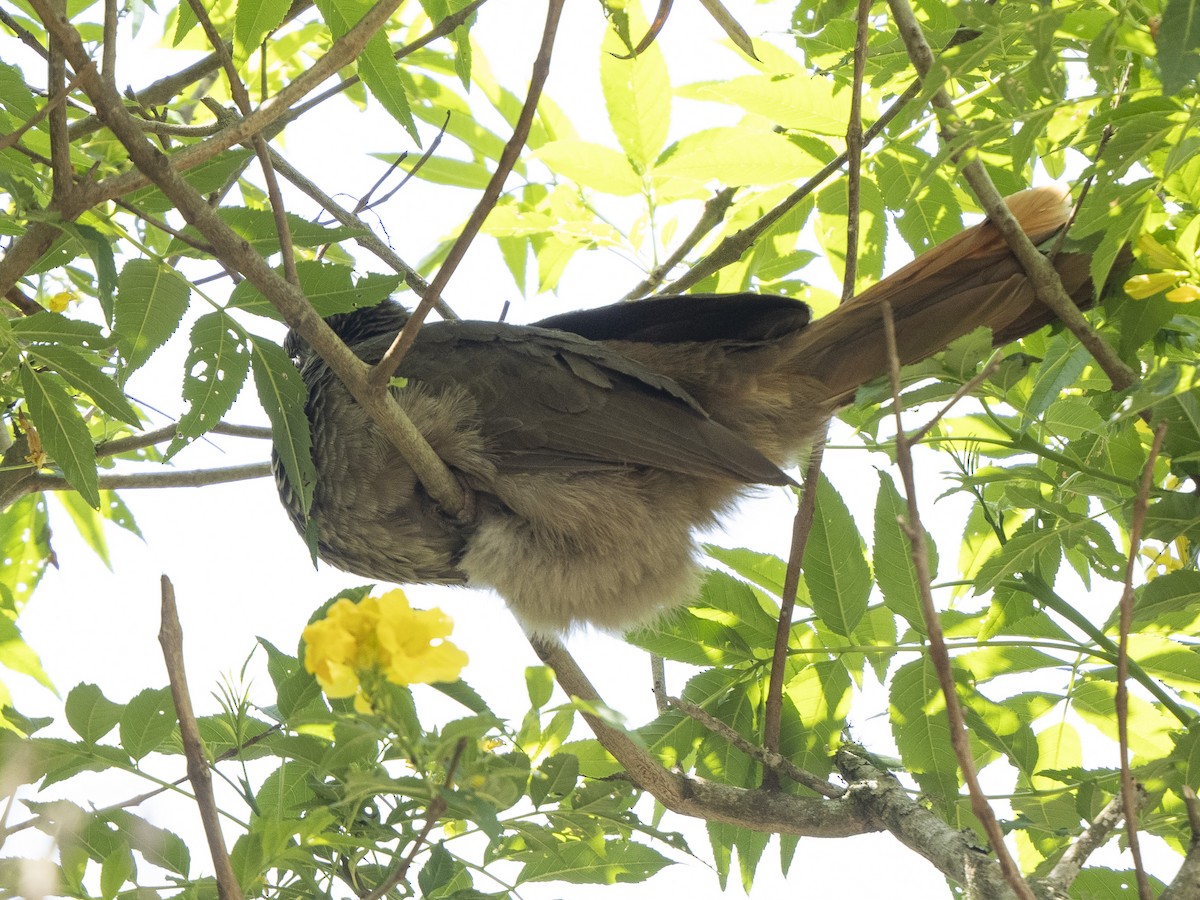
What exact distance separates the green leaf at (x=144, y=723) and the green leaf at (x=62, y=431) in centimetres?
44

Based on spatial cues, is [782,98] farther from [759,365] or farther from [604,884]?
[604,884]

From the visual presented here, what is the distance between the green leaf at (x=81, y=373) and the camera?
2.12 metres

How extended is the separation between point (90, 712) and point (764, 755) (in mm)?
1297

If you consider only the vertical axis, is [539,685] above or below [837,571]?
below

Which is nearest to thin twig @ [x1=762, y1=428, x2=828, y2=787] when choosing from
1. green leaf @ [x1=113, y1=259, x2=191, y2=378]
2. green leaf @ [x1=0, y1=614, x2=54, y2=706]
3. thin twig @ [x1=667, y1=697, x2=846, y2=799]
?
thin twig @ [x1=667, y1=697, x2=846, y2=799]

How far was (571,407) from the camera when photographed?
2.91 meters

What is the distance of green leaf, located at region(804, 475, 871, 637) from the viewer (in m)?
2.46

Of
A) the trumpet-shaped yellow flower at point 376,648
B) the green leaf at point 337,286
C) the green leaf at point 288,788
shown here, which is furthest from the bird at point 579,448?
the trumpet-shaped yellow flower at point 376,648

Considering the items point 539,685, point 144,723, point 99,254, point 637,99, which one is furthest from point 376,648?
point 637,99

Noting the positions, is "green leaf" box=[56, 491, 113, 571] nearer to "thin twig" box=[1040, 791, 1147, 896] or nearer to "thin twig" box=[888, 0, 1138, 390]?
"thin twig" box=[888, 0, 1138, 390]

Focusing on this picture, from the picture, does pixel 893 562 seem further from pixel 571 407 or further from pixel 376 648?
pixel 376 648

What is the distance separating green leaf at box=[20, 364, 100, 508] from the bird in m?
0.71

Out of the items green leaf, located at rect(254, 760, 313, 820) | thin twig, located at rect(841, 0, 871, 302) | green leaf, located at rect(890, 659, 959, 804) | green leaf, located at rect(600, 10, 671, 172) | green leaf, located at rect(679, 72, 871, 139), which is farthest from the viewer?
green leaf, located at rect(600, 10, 671, 172)

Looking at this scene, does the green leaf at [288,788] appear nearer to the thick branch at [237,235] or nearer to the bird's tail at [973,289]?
the thick branch at [237,235]
